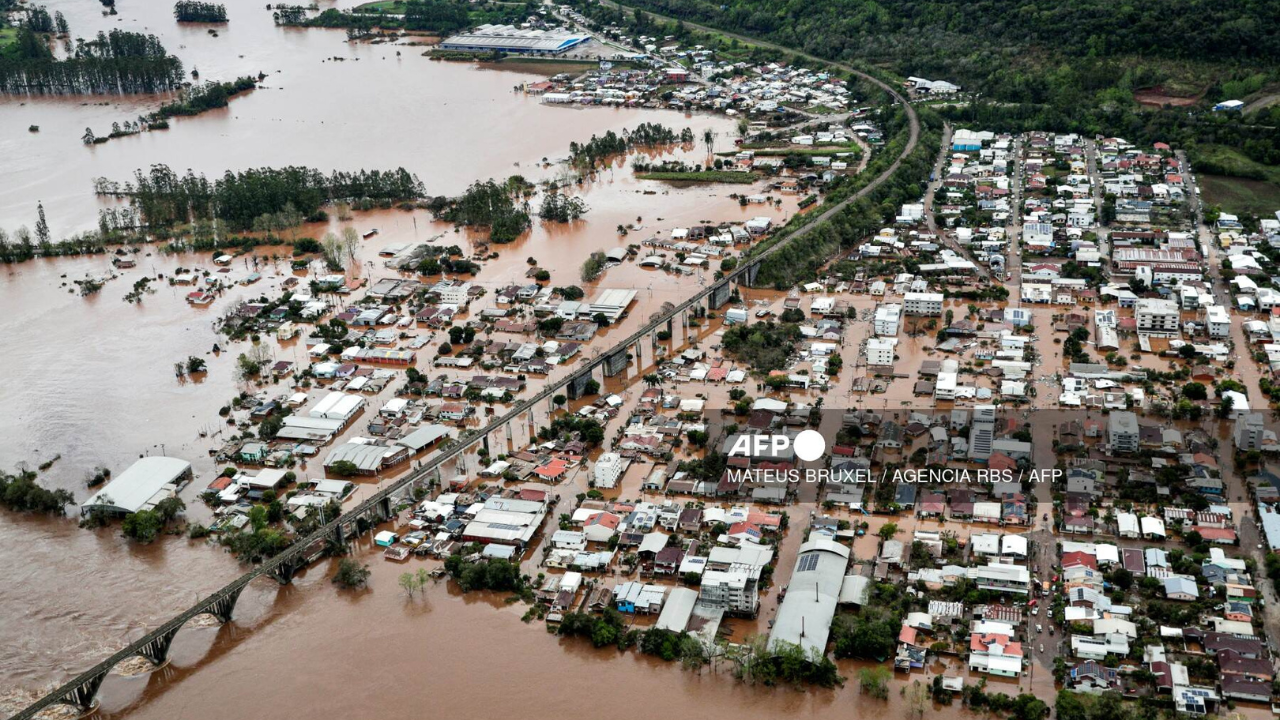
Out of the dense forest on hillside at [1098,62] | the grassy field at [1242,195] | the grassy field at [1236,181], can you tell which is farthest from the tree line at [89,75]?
the grassy field at [1242,195]

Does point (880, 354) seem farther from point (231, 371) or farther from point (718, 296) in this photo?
point (231, 371)

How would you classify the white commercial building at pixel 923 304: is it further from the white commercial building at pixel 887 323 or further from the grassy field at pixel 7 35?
the grassy field at pixel 7 35

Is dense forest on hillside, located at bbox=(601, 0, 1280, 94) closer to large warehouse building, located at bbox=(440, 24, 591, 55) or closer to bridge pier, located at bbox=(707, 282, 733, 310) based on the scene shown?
large warehouse building, located at bbox=(440, 24, 591, 55)

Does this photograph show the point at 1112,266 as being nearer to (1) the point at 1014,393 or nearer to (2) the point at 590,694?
(1) the point at 1014,393

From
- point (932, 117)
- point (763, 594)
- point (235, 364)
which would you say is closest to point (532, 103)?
point (932, 117)

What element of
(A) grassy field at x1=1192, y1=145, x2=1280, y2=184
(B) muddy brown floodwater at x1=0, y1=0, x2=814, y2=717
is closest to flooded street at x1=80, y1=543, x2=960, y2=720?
(B) muddy brown floodwater at x1=0, y1=0, x2=814, y2=717

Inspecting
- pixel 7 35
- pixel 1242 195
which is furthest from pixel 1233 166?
A: pixel 7 35
